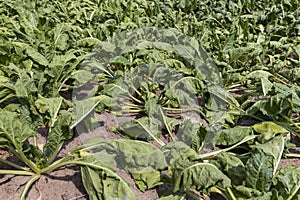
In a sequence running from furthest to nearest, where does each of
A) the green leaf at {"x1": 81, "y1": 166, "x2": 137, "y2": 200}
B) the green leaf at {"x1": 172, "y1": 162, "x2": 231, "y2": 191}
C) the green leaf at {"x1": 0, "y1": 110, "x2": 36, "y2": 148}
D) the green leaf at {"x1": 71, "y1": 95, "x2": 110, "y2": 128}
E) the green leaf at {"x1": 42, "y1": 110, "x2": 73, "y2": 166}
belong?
1. the green leaf at {"x1": 71, "y1": 95, "x2": 110, "y2": 128}
2. the green leaf at {"x1": 42, "y1": 110, "x2": 73, "y2": 166}
3. the green leaf at {"x1": 0, "y1": 110, "x2": 36, "y2": 148}
4. the green leaf at {"x1": 81, "y1": 166, "x2": 137, "y2": 200}
5. the green leaf at {"x1": 172, "y1": 162, "x2": 231, "y2": 191}

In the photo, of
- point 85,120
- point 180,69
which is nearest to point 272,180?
point 85,120

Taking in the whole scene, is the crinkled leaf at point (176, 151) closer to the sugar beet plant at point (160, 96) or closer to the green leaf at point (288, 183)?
the sugar beet plant at point (160, 96)

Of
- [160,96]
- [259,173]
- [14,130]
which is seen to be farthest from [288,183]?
[14,130]

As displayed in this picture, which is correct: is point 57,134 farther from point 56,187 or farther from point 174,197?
point 174,197

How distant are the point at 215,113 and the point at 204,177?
1128 millimetres

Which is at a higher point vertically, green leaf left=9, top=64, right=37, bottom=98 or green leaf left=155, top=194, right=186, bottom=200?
green leaf left=9, top=64, right=37, bottom=98

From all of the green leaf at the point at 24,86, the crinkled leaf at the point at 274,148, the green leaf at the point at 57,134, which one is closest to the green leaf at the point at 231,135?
the crinkled leaf at the point at 274,148

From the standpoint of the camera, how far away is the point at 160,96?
363cm

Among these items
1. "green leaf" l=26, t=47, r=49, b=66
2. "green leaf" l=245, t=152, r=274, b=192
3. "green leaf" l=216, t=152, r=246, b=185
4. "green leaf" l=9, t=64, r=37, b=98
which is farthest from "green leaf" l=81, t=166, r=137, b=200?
"green leaf" l=26, t=47, r=49, b=66

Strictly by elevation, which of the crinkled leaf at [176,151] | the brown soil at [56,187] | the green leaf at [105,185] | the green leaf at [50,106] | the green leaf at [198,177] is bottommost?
the brown soil at [56,187]

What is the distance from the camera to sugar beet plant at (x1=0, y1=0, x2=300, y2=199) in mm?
2479

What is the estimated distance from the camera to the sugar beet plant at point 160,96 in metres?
2.48

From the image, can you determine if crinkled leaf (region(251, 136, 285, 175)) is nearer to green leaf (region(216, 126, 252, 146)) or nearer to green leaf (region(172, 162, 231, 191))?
green leaf (region(216, 126, 252, 146))

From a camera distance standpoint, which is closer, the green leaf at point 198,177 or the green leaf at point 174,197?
the green leaf at point 198,177
